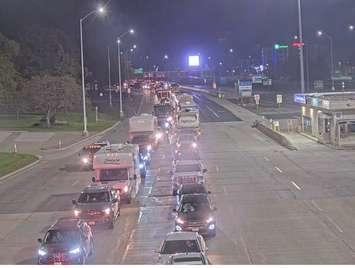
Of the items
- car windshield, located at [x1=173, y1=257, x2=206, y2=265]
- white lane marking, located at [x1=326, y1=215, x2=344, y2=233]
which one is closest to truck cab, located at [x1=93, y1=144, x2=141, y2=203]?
white lane marking, located at [x1=326, y1=215, x2=344, y2=233]

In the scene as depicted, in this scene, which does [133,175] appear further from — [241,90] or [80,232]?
[241,90]

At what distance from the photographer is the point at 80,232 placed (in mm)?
21469

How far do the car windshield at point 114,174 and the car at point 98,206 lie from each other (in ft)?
11.3

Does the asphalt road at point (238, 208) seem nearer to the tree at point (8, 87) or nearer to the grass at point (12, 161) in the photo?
the grass at point (12, 161)

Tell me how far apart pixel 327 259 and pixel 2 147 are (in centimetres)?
4273

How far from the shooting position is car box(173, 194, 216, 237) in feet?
78.9

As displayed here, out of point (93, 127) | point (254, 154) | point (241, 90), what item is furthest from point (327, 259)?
point (241, 90)

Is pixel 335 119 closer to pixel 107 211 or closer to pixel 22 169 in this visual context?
pixel 22 169

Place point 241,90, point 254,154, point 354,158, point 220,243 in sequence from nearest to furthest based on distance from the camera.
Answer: point 220,243 < point 354,158 < point 254,154 < point 241,90

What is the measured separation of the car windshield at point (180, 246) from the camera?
1888 centimetres

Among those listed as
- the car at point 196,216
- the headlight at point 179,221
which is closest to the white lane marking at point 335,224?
the car at point 196,216

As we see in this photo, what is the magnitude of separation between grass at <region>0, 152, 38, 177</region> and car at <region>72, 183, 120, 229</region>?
658 inches

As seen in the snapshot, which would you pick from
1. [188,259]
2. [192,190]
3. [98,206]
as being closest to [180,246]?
[188,259]

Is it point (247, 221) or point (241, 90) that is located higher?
point (241, 90)
